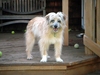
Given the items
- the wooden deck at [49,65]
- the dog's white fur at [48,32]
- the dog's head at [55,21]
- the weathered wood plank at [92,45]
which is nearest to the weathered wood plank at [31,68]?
the wooden deck at [49,65]

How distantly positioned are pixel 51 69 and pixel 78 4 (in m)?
5.93

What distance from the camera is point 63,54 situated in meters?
4.93

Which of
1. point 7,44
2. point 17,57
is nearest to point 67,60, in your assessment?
point 17,57

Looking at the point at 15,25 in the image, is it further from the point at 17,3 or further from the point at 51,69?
the point at 51,69

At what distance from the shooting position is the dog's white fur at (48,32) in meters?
3.89

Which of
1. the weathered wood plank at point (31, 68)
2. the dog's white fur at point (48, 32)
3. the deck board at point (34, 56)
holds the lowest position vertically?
the weathered wood plank at point (31, 68)

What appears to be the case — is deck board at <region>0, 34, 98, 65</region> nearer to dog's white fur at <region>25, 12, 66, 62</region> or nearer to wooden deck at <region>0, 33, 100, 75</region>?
wooden deck at <region>0, 33, 100, 75</region>

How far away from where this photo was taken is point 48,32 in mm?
4102

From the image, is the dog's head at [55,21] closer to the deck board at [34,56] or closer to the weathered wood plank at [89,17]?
the deck board at [34,56]

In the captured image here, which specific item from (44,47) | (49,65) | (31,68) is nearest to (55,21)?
(44,47)

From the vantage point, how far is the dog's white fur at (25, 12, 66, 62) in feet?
12.8

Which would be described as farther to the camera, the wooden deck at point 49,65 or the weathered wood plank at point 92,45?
the weathered wood plank at point 92,45

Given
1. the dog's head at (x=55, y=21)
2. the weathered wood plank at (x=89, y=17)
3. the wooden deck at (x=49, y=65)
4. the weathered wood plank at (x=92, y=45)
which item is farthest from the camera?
the weathered wood plank at (x=89, y=17)

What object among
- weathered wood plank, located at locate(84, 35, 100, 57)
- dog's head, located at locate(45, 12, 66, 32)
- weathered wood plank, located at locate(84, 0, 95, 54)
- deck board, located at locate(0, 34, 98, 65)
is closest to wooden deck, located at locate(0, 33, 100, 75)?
deck board, located at locate(0, 34, 98, 65)
